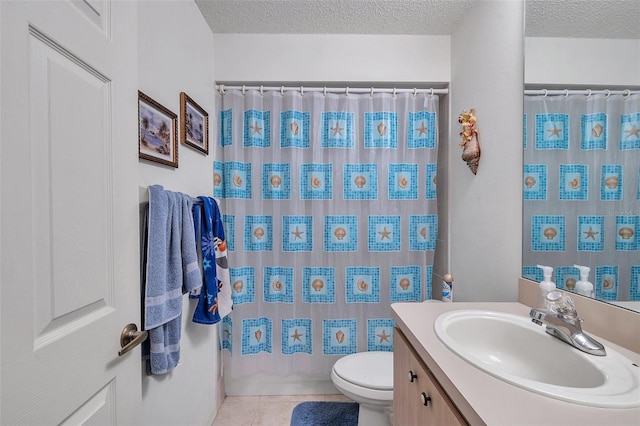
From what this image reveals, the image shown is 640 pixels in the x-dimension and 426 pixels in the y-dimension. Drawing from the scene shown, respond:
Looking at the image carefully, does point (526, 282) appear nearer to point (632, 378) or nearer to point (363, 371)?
point (632, 378)

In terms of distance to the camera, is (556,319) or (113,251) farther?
(556,319)

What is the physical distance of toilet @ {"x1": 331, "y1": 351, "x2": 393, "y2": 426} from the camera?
1.23 meters

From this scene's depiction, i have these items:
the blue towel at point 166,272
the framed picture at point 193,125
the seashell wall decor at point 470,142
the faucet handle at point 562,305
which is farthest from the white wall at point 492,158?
the framed picture at point 193,125

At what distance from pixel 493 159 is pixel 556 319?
782 millimetres

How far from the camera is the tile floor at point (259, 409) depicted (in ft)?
5.13

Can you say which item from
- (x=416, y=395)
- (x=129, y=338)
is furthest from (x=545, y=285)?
(x=129, y=338)

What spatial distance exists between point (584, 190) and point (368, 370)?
125cm

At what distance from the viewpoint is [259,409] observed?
5.45 feet

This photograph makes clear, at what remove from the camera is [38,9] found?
47 centimetres

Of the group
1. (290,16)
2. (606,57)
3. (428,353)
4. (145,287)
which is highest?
(290,16)

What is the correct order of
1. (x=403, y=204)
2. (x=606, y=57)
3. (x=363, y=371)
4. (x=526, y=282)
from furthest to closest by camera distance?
(x=403, y=204) → (x=363, y=371) → (x=526, y=282) → (x=606, y=57)

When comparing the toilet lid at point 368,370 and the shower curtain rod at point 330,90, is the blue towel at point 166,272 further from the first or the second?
the shower curtain rod at point 330,90

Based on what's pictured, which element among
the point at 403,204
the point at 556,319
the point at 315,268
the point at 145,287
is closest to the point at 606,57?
the point at 556,319

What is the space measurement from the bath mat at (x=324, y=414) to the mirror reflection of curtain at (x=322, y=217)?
7.9 inches
